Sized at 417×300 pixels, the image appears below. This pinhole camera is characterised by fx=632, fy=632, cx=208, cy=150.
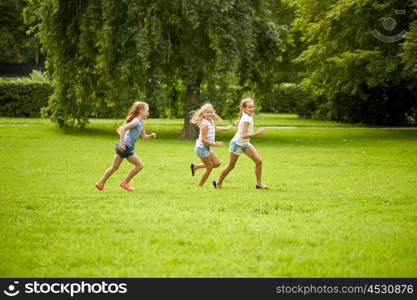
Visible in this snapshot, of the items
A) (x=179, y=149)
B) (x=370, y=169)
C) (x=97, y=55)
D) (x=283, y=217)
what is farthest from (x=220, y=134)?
(x=283, y=217)

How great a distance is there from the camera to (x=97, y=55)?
22.7 metres

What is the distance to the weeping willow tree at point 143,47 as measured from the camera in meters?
21.2

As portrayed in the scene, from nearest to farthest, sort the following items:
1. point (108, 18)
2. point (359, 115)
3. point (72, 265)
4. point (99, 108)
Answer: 1. point (72, 265)
2. point (108, 18)
3. point (99, 108)
4. point (359, 115)

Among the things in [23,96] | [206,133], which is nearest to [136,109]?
[206,133]

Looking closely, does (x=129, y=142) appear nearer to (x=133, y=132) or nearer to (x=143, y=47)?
(x=133, y=132)

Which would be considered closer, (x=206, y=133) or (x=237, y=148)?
(x=206, y=133)

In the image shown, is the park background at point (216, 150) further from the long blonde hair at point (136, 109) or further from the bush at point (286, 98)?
the bush at point (286, 98)

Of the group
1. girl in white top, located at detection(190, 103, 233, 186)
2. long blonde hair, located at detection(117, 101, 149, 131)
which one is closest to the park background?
girl in white top, located at detection(190, 103, 233, 186)

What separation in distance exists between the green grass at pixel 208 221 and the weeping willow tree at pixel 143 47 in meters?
6.81

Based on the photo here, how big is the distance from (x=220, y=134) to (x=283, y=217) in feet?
64.8

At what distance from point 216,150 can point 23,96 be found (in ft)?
65.5

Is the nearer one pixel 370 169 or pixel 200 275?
pixel 200 275

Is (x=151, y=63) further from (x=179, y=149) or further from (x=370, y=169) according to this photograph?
(x=370, y=169)

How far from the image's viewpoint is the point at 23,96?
118ft
